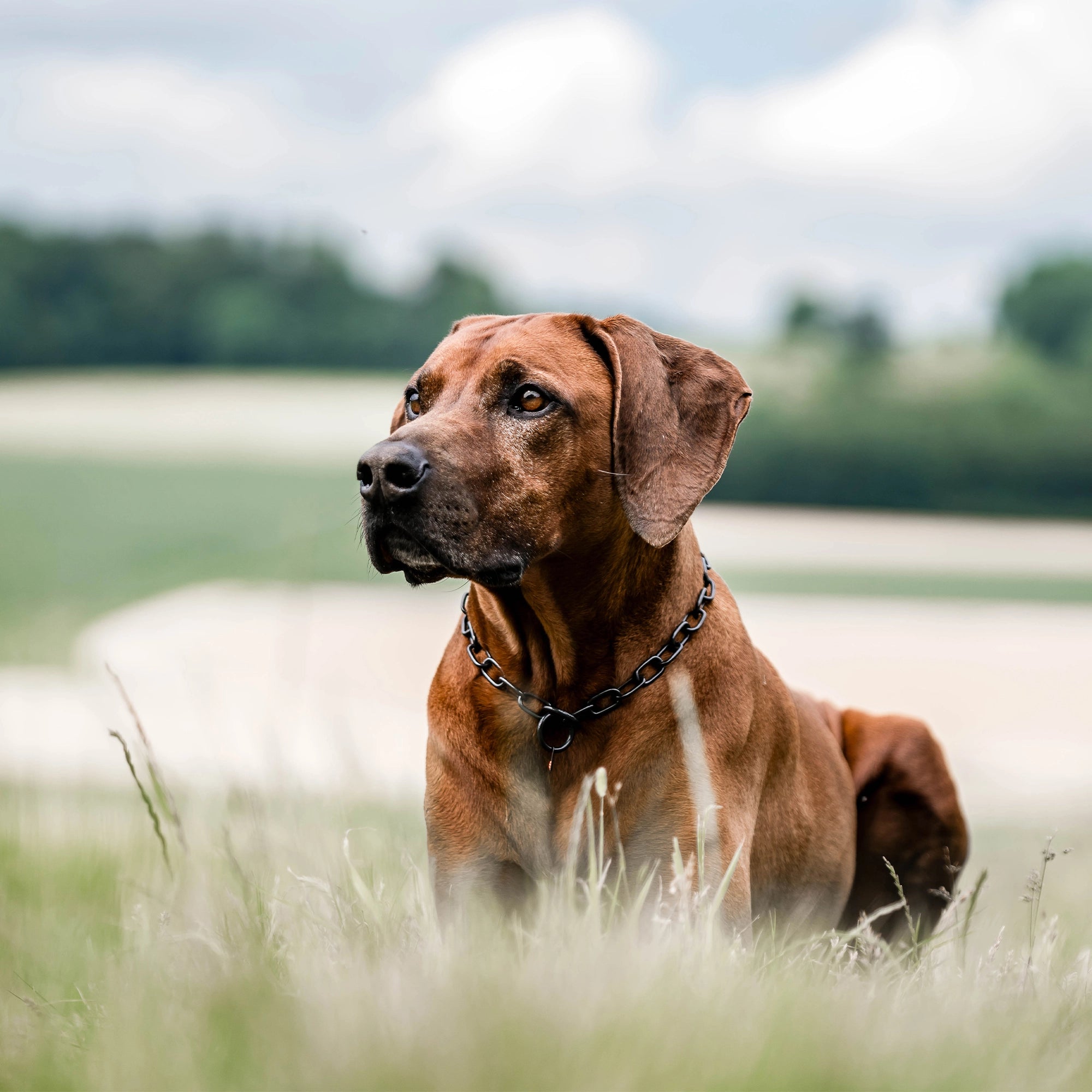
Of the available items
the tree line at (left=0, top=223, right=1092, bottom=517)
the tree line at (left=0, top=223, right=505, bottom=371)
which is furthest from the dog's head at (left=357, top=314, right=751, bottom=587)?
the tree line at (left=0, top=223, right=1092, bottom=517)

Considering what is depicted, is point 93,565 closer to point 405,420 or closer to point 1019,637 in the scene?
point 1019,637

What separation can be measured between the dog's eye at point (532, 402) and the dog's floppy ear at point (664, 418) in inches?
7.3

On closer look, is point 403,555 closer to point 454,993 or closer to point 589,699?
point 589,699

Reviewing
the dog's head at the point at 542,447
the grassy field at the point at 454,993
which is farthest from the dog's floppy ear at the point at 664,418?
the grassy field at the point at 454,993

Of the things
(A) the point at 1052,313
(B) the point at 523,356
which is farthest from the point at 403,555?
(A) the point at 1052,313

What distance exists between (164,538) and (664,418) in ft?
74.4

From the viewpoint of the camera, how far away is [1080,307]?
32062 mm

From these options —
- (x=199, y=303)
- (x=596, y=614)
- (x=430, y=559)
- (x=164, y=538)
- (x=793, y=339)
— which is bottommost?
(x=164, y=538)

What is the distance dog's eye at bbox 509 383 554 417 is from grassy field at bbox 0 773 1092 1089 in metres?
0.93

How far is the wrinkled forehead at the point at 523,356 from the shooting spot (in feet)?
9.78

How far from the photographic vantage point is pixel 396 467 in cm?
273

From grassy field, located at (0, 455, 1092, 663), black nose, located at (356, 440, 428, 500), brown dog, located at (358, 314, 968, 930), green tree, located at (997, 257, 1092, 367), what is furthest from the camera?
green tree, located at (997, 257, 1092, 367)

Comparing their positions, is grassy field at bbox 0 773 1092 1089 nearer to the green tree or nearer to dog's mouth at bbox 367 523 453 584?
dog's mouth at bbox 367 523 453 584

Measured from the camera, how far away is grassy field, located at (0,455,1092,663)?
21.7m
